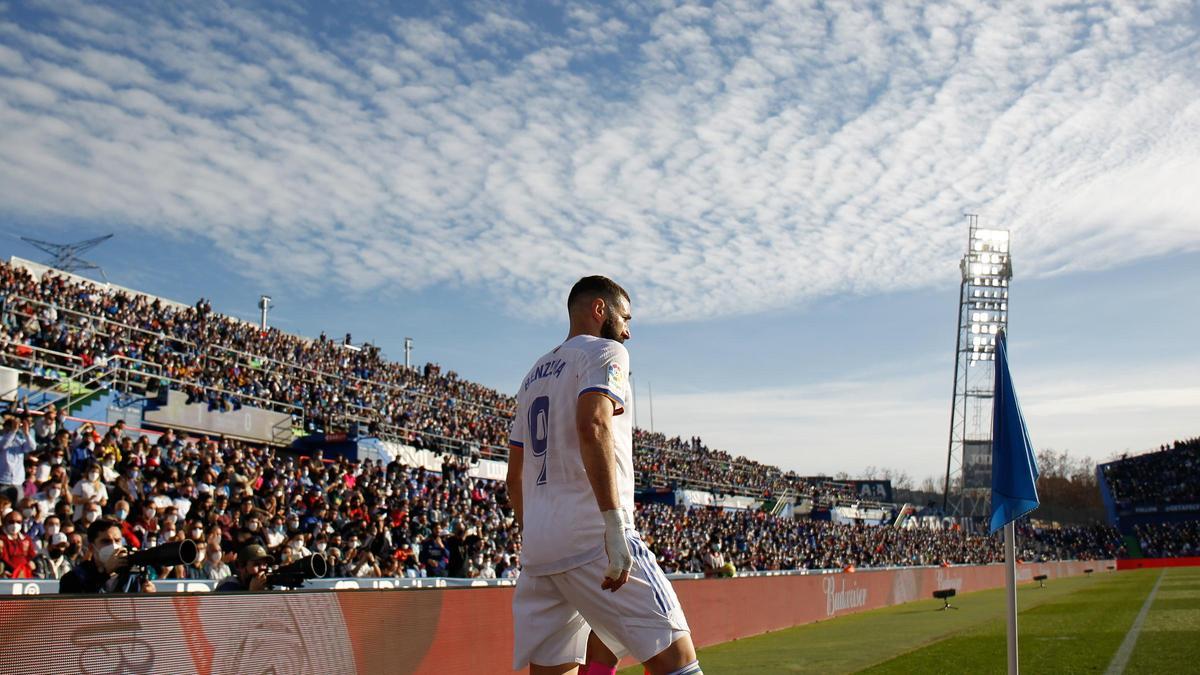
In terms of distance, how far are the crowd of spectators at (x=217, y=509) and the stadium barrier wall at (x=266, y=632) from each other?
2467mm

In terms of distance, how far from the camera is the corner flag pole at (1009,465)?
718 centimetres

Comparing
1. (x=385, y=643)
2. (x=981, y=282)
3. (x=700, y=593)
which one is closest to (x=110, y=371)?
(x=700, y=593)

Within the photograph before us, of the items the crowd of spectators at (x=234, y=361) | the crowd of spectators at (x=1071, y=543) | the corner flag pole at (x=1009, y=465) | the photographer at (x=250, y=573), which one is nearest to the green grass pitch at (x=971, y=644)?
the corner flag pole at (x=1009, y=465)

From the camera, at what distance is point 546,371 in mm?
4203

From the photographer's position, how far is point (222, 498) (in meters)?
15.9

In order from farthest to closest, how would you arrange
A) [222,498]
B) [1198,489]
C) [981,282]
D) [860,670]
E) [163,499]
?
[1198,489]
[981,282]
[222,498]
[163,499]
[860,670]

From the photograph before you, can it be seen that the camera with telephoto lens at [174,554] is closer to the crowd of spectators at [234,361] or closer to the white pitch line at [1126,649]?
the white pitch line at [1126,649]

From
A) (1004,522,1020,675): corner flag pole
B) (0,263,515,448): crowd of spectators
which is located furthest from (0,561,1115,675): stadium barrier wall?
(0,263,515,448): crowd of spectators

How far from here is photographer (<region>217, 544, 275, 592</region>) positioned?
298 inches

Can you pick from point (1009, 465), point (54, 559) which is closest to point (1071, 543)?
point (1009, 465)

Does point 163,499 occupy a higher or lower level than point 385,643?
higher

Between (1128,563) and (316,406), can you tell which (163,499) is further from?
(1128,563)

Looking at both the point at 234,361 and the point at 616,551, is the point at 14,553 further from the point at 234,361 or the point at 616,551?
the point at 234,361

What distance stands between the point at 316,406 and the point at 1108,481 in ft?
275
